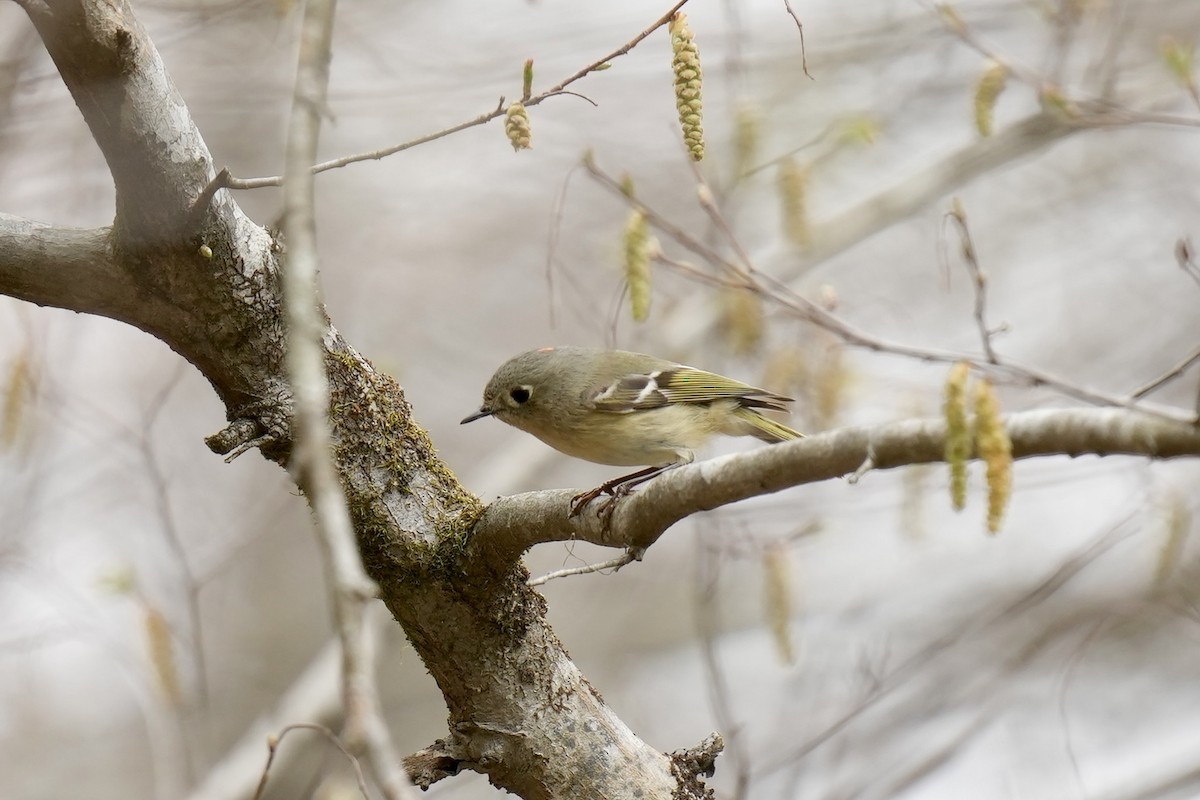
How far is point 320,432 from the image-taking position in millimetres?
1306

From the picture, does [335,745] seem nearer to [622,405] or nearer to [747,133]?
[622,405]

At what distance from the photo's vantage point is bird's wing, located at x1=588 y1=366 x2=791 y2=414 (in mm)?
3629

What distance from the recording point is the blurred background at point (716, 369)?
487cm

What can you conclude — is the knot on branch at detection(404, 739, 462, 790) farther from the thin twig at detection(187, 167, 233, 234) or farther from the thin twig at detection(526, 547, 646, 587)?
the thin twig at detection(187, 167, 233, 234)

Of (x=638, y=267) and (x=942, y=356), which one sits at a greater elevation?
(x=638, y=267)

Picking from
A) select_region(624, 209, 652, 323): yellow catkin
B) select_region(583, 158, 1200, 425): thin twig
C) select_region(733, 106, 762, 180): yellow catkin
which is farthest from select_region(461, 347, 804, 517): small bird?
select_region(733, 106, 762, 180): yellow catkin

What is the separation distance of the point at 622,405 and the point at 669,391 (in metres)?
0.20

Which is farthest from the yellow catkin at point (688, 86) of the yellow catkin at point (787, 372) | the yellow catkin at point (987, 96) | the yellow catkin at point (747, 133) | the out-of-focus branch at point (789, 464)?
the yellow catkin at point (787, 372)

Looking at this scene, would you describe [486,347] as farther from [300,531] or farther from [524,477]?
[524,477]

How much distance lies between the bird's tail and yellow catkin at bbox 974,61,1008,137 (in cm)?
117

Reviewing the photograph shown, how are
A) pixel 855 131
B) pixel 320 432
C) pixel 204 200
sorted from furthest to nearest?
pixel 855 131 → pixel 204 200 → pixel 320 432

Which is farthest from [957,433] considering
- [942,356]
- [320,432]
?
[942,356]

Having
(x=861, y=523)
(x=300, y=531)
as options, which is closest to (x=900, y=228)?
(x=861, y=523)

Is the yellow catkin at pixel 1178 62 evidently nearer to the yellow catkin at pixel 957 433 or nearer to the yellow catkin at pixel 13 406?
the yellow catkin at pixel 957 433
